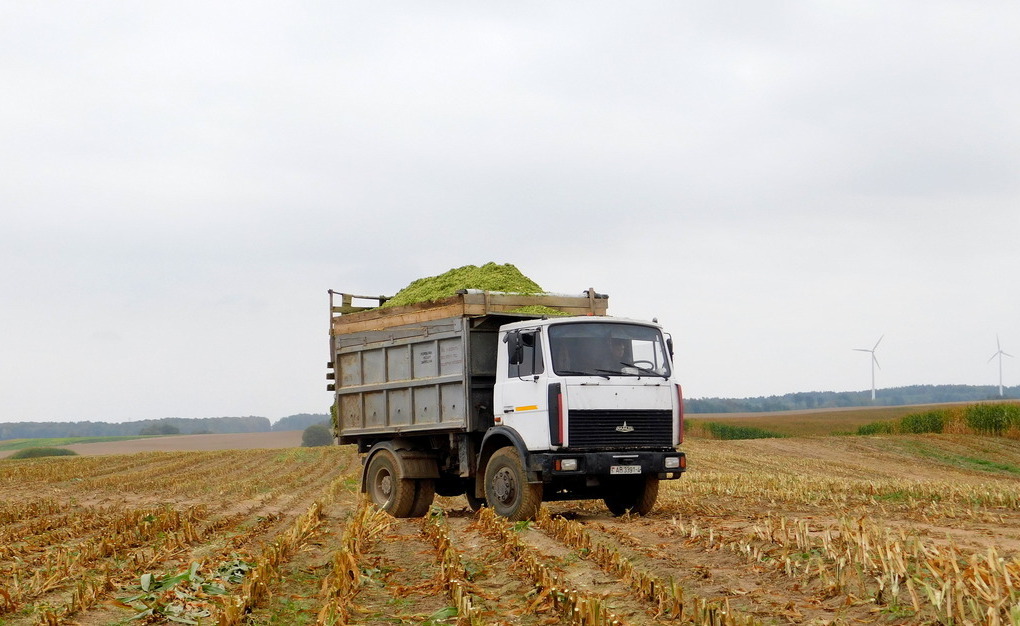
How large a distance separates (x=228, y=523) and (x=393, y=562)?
5.53m

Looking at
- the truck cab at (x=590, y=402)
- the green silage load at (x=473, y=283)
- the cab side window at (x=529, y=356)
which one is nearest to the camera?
the truck cab at (x=590, y=402)

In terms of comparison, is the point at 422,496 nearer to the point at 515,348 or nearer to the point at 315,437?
the point at 515,348

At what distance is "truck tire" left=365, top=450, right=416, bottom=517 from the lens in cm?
1694

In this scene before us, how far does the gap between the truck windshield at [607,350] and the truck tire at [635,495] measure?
1690 mm

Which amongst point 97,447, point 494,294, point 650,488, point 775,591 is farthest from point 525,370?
point 97,447

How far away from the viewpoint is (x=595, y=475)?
1493 cm

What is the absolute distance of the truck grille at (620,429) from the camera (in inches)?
569

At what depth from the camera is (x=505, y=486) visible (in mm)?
15039

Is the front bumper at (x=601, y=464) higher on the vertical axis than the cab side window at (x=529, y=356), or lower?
lower

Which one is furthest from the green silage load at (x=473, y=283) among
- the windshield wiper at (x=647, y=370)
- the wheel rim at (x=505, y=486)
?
the wheel rim at (x=505, y=486)

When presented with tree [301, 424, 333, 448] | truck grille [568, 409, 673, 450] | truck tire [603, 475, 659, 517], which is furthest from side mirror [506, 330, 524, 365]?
tree [301, 424, 333, 448]

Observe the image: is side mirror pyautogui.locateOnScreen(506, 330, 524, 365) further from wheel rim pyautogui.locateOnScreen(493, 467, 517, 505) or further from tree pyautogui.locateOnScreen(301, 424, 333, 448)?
tree pyautogui.locateOnScreen(301, 424, 333, 448)

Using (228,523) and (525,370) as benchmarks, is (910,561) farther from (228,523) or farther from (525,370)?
(228,523)

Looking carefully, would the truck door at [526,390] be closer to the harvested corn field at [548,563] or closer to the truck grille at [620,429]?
the truck grille at [620,429]
